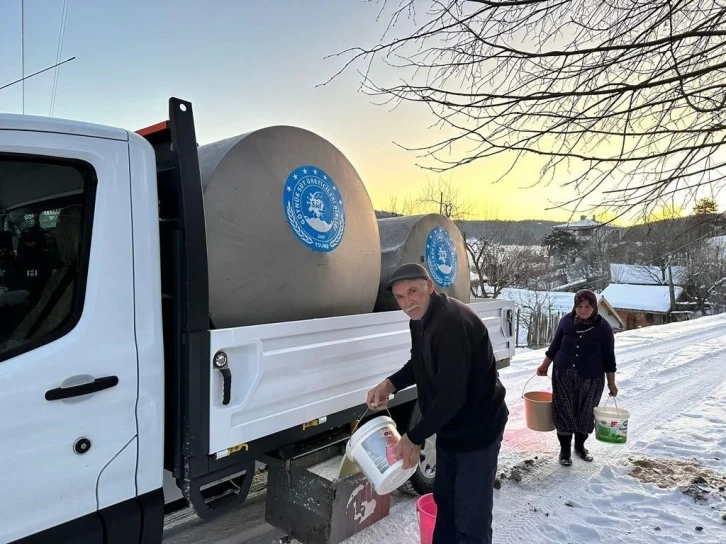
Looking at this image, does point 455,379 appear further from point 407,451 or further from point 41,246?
point 41,246

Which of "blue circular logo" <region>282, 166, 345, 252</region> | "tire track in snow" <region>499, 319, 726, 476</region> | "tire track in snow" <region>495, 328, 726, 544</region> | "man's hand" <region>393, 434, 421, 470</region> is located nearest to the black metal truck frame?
"blue circular logo" <region>282, 166, 345, 252</region>

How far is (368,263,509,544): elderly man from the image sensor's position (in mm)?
2291

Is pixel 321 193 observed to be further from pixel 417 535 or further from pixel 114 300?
pixel 417 535

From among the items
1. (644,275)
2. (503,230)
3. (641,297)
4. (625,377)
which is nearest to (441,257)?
(625,377)

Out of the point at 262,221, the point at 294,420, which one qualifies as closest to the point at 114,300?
the point at 262,221

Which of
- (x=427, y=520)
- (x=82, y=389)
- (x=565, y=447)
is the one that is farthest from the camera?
(x=565, y=447)

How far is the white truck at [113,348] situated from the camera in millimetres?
1689

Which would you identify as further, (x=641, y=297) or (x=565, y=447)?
(x=641, y=297)

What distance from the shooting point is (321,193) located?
281 centimetres

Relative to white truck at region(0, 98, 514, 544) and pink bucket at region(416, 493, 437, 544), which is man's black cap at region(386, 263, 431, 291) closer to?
white truck at region(0, 98, 514, 544)

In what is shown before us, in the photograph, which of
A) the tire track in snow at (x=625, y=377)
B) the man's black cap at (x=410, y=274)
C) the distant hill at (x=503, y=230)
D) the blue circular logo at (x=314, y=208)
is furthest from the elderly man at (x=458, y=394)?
the distant hill at (x=503, y=230)

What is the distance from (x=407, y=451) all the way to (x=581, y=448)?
322cm

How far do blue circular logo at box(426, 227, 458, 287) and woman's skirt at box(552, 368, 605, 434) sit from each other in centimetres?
161

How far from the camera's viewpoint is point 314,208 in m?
2.73
